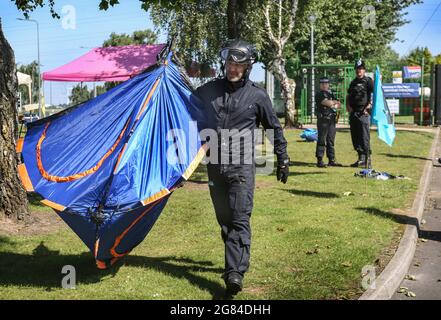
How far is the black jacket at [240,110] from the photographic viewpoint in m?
5.12

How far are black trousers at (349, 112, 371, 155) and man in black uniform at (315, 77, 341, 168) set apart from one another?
3.03 ft

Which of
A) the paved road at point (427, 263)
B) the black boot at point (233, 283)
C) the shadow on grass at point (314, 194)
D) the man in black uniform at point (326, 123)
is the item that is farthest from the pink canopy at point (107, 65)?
the black boot at point (233, 283)

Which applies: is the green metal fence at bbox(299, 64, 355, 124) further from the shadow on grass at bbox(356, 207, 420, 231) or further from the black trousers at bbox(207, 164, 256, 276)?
the black trousers at bbox(207, 164, 256, 276)

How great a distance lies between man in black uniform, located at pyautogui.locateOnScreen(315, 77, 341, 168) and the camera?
13234mm

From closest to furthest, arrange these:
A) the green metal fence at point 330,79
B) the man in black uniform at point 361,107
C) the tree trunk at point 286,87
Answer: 1. the man in black uniform at point 361,107
2. the tree trunk at point 286,87
3. the green metal fence at point 330,79

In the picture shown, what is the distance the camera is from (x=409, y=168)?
12734mm

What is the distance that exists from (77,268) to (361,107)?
8212 mm

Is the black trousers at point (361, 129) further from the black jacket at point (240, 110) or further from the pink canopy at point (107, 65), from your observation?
the pink canopy at point (107, 65)

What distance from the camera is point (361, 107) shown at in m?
12.2

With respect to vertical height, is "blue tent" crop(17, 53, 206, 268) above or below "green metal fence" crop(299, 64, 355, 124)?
below

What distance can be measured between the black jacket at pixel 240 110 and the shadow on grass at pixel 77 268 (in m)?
1.26

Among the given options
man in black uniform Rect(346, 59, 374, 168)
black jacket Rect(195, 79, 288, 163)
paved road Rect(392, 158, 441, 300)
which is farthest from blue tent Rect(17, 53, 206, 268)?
man in black uniform Rect(346, 59, 374, 168)

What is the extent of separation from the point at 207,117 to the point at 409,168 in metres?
8.52

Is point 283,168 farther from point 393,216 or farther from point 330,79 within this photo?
point 330,79
